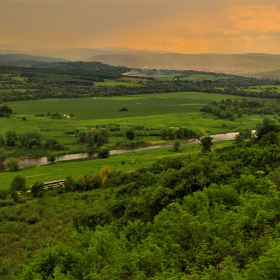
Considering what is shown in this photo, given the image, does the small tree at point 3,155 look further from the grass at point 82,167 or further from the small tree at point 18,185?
the small tree at point 18,185

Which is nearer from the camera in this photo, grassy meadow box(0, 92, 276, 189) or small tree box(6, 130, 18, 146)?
grassy meadow box(0, 92, 276, 189)

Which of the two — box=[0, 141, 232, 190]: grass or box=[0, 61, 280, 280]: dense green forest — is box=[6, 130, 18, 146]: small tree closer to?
box=[0, 61, 280, 280]: dense green forest

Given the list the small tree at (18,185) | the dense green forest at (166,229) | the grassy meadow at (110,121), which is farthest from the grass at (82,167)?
the dense green forest at (166,229)

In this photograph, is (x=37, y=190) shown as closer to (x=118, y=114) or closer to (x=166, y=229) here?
(x=166, y=229)

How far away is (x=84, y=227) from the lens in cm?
3566

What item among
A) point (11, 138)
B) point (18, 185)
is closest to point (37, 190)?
point (18, 185)

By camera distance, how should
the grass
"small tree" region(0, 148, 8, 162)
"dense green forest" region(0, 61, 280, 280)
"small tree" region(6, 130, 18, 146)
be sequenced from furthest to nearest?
"small tree" region(6, 130, 18, 146)
"small tree" region(0, 148, 8, 162)
the grass
"dense green forest" region(0, 61, 280, 280)

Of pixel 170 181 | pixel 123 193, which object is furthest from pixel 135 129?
pixel 170 181

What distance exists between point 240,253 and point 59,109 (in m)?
134

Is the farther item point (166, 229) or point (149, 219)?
point (149, 219)

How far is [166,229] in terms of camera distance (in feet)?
77.4

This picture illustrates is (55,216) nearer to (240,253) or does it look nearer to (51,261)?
(51,261)

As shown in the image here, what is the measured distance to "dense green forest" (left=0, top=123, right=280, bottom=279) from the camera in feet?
61.2

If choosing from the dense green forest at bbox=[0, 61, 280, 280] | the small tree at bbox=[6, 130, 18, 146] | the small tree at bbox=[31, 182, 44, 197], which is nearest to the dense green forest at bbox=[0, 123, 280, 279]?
the dense green forest at bbox=[0, 61, 280, 280]
